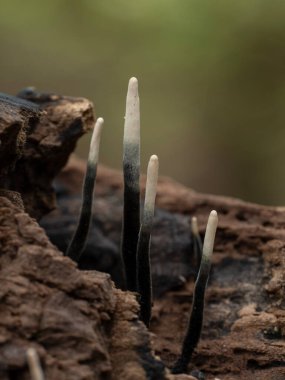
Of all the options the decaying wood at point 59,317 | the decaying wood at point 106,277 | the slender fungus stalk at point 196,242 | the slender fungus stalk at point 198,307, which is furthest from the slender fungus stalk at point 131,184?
the slender fungus stalk at point 196,242

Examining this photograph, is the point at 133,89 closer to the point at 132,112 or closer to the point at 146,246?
the point at 132,112

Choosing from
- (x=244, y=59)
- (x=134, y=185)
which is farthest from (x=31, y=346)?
(x=244, y=59)

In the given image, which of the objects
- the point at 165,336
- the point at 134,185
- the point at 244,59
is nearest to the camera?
the point at 134,185

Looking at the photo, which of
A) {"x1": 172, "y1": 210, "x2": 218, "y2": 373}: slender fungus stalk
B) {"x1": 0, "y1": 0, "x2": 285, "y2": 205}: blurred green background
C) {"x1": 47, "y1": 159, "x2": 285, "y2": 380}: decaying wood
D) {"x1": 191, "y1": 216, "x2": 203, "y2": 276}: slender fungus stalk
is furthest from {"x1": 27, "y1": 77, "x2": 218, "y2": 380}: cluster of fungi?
{"x1": 0, "y1": 0, "x2": 285, "y2": 205}: blurred green background

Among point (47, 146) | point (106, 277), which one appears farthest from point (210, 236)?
point (47, 146)

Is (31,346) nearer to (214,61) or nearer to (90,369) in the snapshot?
(90,369)
